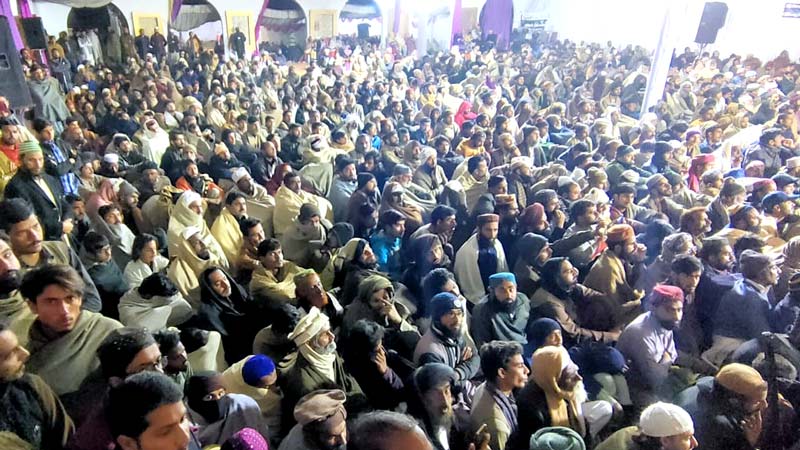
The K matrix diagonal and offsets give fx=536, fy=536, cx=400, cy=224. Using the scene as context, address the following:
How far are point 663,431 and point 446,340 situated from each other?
1.02 meters

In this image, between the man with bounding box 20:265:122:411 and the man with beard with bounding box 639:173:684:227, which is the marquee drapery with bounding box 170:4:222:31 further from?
the man with bounding box 20:265:122:411

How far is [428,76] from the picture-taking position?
37.0 feet

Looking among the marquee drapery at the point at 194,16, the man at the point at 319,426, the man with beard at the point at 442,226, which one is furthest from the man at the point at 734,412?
the marquee drapery at the point at 194,16

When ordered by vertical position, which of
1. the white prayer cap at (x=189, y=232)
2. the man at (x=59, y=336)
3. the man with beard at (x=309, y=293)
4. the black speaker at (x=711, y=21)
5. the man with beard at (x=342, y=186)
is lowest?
the man with beard at (x=342, y=186)

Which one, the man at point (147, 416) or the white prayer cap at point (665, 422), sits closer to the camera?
the man at point (147, 416)

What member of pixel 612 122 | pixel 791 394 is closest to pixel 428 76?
pixel 612 122

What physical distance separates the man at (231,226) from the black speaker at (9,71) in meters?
3.14

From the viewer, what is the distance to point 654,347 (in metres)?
2.63

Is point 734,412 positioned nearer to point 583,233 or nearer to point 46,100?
point 583,233

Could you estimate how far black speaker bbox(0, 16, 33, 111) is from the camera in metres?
5.25

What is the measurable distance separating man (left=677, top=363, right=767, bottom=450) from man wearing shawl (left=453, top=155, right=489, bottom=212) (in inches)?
104

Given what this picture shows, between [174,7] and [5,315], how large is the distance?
13419 mm

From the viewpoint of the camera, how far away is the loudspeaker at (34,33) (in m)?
8.89

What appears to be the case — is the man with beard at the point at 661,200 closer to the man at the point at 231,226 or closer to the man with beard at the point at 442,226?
the man with beard at the point at 442,226
